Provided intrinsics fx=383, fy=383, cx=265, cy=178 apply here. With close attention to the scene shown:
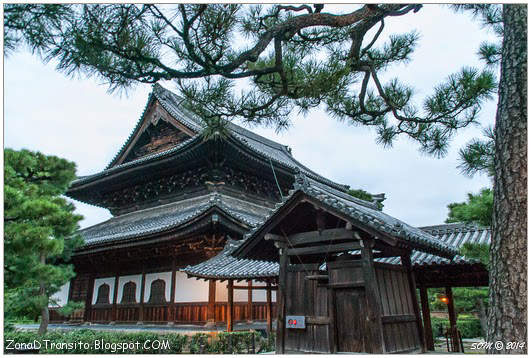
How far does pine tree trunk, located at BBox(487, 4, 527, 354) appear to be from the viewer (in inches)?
135

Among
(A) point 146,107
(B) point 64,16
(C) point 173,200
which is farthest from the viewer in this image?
(A) point 146,107

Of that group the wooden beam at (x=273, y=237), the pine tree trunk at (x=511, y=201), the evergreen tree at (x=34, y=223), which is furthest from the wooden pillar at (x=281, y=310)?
the evergreen tree at (x=34, y=223)

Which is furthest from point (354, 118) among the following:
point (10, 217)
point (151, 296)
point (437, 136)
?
point (151, 296)

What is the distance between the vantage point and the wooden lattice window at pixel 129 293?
1255 cm

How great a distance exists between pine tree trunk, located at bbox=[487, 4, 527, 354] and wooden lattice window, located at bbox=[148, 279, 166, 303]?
996cm

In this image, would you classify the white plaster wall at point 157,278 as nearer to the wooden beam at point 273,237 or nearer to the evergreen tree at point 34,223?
the evergreen tree at point 34,223

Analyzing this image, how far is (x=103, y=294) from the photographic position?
1362cm

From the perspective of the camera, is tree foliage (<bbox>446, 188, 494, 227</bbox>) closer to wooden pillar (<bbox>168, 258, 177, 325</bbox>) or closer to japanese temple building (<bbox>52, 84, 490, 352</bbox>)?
japanese temple building (<bbox>52, 84, 490, 352</bbox>)

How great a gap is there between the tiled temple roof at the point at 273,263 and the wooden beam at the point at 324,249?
189 cm

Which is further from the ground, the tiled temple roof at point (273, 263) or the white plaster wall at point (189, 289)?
the tiled temple roof at point (273, 263)

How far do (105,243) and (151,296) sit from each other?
224 cm

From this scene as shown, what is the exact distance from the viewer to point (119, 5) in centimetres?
449

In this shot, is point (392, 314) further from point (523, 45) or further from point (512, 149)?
point (523, 45)

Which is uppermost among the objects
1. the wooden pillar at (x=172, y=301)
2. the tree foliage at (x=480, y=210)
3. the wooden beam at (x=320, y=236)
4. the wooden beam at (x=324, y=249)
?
the tree foliage at (x=480, y=210)
